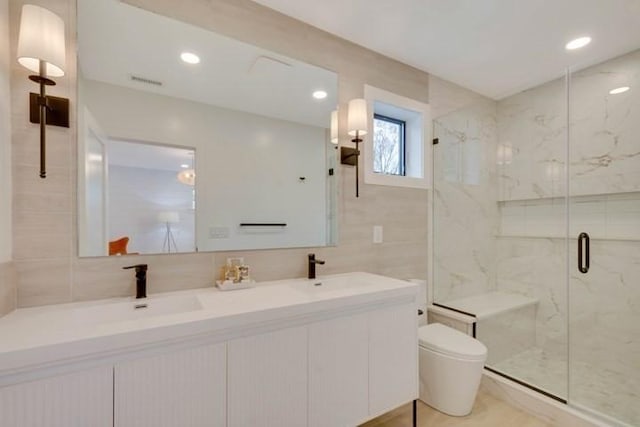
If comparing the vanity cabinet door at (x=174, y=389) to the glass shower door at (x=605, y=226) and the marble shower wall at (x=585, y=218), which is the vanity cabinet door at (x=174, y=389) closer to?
the marble shower wall at (x=585, y=218)

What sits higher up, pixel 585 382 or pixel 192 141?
pixel 192 141

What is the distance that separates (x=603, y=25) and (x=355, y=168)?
A: 182 centimetres

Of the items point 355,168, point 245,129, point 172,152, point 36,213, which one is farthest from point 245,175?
point 36,213

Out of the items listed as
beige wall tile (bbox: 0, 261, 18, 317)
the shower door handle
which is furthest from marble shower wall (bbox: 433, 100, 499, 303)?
beige wall tile (bbox: 0, 261, 18, 317)

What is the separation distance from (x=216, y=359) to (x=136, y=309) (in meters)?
0.46

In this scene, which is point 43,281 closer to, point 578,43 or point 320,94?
point 320,94

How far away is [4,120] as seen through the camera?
112 centimetres

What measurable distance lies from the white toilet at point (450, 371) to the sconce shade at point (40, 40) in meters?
2.39

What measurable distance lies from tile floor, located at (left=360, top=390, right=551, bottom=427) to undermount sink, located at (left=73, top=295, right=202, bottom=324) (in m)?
1.29

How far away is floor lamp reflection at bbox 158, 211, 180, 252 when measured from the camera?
145 cm

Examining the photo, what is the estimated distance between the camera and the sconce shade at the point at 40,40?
1.06 meters

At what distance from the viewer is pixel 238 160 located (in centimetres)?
167

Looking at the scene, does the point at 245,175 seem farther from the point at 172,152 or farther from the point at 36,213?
the point at 36,213

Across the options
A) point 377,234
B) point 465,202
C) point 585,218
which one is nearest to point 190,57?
point 377,234
